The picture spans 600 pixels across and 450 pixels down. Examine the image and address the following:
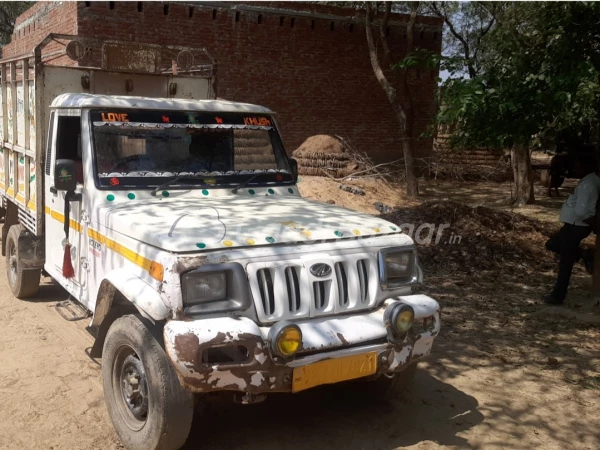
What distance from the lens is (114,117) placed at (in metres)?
4.74

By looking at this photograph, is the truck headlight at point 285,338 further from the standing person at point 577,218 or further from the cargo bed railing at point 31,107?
the standing person at point 577,218

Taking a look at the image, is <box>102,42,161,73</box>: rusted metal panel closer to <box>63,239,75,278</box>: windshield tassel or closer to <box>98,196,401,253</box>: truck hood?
<box>63,239,75,278</box>: windshield tassel

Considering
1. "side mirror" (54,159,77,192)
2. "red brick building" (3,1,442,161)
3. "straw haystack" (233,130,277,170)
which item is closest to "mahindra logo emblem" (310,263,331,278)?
"straw haystack" (233,130,277,170)

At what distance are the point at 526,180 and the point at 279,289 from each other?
11.7 metres

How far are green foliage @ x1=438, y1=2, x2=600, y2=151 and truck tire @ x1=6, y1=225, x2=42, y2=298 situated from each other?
4.58m

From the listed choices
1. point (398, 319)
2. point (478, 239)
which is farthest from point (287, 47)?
point (398, 319)

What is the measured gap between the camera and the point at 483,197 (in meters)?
15.7

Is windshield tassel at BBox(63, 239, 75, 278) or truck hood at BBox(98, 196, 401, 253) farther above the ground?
truck hood at BBox(98, 196, 401, 253)

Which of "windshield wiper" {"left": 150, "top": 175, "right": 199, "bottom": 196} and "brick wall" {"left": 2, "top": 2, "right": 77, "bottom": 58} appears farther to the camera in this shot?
"brick wall" {"left": 2, "top": 2, "right": 77, "bottom": 58}

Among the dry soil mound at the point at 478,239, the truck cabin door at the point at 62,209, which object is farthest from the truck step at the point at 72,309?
the dry soil mound at the point at 478,239

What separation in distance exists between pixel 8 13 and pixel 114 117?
25728 mm

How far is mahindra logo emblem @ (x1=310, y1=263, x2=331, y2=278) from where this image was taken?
11.8ft

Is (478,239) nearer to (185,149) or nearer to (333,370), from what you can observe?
(185,149)

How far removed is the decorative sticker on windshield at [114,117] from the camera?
4.73 m
